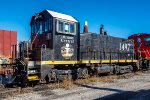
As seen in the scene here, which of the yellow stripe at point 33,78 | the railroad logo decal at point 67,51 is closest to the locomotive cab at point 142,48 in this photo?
the railroad logo decal at point 67,51

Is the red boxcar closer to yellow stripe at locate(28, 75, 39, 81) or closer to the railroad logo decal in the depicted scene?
the railroad logo decal

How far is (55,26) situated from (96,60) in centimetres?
453

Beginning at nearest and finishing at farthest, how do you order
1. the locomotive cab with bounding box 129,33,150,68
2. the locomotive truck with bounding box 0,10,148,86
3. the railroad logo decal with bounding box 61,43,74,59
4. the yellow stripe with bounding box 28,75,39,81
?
the yellow stripe with bounding box 28,75,39,81 < the locomotive truck with bounding box 0,10,148,86 < the railroad logo decal with bounding box 61,43,74,59 < the locomotive cab with bounding box 129,33,150,68

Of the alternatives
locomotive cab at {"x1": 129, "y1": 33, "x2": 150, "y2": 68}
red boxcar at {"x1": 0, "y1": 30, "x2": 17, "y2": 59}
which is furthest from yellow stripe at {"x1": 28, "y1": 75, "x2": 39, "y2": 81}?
locomotive cab at {"x1": 129, "y1": 33, "x2": 150, "y2": 68}

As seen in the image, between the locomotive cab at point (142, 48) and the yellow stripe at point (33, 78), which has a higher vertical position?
the locomotive cab at point (142, 48)

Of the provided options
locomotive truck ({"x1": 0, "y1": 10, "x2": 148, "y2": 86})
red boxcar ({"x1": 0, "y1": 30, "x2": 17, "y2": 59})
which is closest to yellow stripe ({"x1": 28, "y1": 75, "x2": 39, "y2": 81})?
locomotive truck ({"x1": 0, "y1": 10, "x2": 148, "y2": 86})

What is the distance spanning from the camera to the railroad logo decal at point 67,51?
44.2 feet

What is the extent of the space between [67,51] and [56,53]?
33.7 inches

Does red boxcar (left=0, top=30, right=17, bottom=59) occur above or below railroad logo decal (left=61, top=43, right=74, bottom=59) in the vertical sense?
above

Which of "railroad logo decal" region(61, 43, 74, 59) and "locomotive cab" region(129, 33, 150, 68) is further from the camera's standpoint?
"locomotive cab" region(129, 33, 150, 68)

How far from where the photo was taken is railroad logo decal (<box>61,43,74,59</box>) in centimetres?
1348

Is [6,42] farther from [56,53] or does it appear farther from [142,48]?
[142,48]

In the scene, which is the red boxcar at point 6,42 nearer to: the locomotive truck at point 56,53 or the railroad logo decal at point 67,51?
the locomotive truck at point 56,53

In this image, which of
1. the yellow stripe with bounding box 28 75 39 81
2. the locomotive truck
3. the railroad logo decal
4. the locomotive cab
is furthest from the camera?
the locomotive cab
